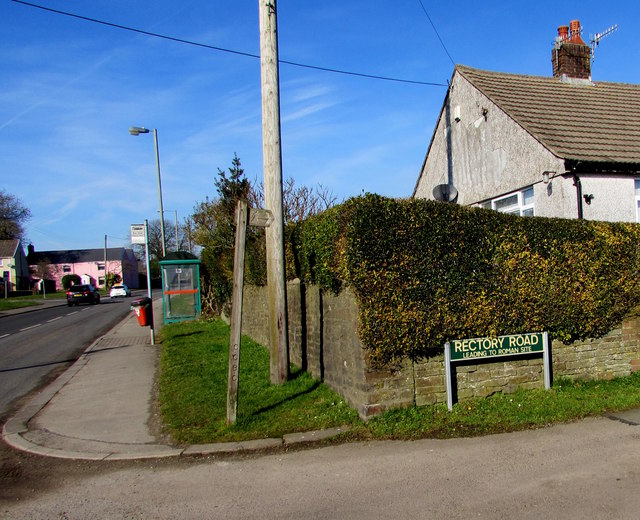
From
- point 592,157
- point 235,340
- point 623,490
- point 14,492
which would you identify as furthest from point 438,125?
point 14,492

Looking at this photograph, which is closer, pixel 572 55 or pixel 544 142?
pixel 544 142

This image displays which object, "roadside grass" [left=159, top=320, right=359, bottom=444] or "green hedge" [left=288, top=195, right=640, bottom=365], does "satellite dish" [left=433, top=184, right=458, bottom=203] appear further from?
"roadside grass" [left=159, top=320, right=359, bottom=444]

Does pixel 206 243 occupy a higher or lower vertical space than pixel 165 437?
higher

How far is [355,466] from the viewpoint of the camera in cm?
482

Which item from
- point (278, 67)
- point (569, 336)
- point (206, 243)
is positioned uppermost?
point (278, 67)

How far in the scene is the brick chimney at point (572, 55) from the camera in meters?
15.0

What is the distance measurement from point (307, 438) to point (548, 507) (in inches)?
95.8

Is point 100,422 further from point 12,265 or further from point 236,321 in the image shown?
point 12,265

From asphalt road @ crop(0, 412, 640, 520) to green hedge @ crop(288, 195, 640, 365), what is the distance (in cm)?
148

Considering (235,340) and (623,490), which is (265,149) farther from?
(623,490)

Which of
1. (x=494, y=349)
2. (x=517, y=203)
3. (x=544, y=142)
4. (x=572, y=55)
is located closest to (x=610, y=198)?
(x=544, y=142)

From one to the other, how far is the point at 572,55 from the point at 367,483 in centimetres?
1512

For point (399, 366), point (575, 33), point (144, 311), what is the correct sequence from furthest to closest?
point (575, 33) → point (144, 311) → point (399, 366)

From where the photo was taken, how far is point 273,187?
7.46 m
